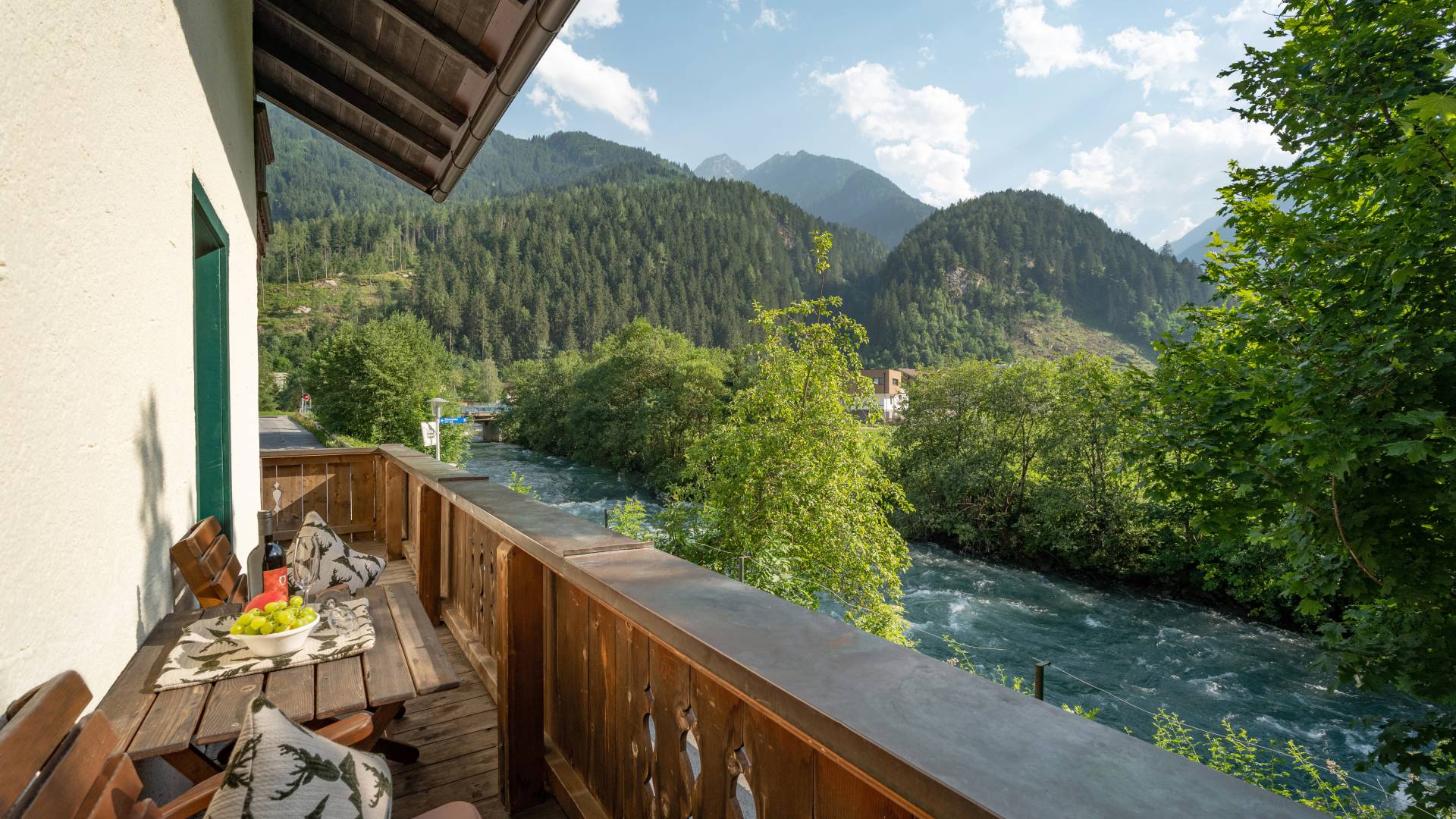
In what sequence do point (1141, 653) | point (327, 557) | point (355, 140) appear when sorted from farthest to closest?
point (1141, 653), point (355, 140), point (327, 557)

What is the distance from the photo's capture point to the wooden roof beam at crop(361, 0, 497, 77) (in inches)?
117

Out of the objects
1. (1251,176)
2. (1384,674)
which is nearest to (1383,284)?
(1251,176)

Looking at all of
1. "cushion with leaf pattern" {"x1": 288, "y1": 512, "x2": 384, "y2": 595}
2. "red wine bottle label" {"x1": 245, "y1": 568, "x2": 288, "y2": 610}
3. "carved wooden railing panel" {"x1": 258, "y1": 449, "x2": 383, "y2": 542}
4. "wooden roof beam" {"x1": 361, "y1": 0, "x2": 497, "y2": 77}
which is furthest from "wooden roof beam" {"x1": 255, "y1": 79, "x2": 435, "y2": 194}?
"red wine bottle label" {"x1": 245, "y1": 568, "x2": 288, "y2": 610}

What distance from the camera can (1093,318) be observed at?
266ft

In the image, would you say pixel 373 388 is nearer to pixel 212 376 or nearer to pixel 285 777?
pixel 212 376

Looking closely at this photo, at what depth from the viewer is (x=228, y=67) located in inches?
114

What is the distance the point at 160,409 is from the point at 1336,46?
8039mm

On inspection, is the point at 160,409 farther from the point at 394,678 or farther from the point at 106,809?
the point at 106,809

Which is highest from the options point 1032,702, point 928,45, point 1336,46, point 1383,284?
point 928,45

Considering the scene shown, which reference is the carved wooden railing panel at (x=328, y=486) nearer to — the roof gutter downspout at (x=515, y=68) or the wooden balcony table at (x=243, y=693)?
the roof gutter downspout at (x=515, y=68)

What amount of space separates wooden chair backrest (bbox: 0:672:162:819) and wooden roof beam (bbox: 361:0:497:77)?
2818 mm

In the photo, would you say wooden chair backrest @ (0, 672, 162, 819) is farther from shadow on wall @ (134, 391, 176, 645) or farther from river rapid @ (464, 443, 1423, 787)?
river rapid @ (464, 443, 1423, 787)

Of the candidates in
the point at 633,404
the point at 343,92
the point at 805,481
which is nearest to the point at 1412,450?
the point at 343,92

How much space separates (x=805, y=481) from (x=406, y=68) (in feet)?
26.9
